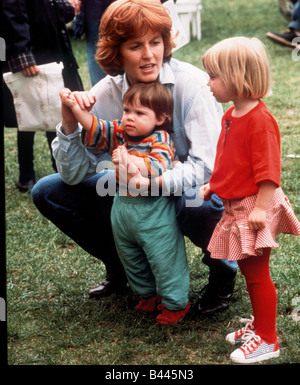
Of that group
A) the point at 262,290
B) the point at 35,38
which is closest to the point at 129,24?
the point at 262,290

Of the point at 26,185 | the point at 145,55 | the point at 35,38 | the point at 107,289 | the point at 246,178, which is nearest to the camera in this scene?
the point at 246,178

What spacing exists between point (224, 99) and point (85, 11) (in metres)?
2.36

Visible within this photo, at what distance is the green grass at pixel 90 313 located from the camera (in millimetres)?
2451

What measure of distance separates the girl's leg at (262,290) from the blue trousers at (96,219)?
314 mm

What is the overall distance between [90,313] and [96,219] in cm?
42

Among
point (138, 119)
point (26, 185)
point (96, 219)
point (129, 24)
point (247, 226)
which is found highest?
point (129, 24)

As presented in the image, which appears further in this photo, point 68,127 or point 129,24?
point 68,127

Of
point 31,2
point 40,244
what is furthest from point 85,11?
point 40,244

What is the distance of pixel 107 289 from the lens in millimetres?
2955

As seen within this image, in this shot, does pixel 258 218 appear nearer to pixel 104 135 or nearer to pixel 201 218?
pixel 201 218

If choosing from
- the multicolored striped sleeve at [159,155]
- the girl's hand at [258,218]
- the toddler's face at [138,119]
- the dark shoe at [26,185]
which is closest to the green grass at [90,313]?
the dark shoe at [26,185]

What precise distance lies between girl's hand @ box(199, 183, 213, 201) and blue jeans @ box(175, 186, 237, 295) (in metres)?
0.10

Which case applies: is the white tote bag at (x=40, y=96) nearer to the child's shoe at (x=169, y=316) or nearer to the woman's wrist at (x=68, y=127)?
the woman's wrist at (x=68, y=127)

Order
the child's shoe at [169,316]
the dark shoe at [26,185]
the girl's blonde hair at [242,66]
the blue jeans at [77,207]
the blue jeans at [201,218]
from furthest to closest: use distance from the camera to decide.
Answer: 1. the dark shoe at [26,185]
2. the blue jeans at [77,207]
3. the child's shoe at [169,316]
4. the blue jeans at [201,218]
5. the girl's blonde hair at [242,66]
